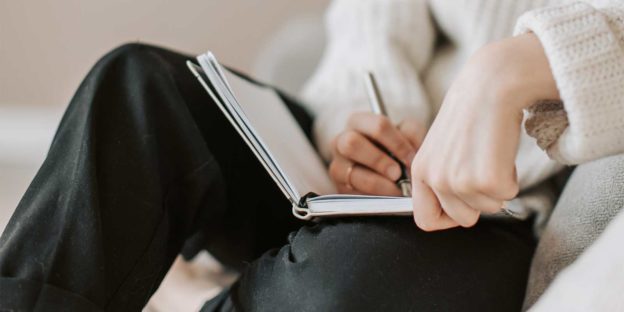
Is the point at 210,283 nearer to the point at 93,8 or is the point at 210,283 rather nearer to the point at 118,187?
the point at 118,187

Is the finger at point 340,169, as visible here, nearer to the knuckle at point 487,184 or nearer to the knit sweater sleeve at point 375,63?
the knit sweater sleeve at point 375,63

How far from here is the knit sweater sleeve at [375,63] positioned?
0.70 meters

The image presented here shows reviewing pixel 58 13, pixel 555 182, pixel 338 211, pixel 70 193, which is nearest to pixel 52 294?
pixel 70 193

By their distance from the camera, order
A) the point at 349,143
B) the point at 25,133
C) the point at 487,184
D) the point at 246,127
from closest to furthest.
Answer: the point at 487,184 < the point at 246,127 < the point at 349,143 < the point at 25,133

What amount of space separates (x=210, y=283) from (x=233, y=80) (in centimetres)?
31

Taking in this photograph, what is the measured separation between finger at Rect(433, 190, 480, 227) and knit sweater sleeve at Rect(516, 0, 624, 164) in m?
0.08

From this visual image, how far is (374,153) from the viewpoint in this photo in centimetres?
58

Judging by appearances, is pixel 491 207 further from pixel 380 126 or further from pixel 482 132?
pixel 380 126

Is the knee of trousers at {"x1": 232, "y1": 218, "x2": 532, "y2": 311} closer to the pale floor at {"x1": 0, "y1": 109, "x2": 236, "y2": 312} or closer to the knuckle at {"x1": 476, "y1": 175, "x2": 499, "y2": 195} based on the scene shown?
the knuckle at {"x1": 476, "y1": 175, "x2": 499, "y2": 195}

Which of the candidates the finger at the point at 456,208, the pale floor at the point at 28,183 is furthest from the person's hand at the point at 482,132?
the pale floor at the point at 28,183

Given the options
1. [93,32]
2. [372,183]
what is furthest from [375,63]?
[93,32]

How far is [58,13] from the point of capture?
97cm

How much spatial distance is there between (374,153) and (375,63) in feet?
0.59

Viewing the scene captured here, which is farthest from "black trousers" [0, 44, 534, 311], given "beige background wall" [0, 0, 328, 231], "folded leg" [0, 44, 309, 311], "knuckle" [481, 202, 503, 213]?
"beige background wall" [0, 0, 328, 231]
